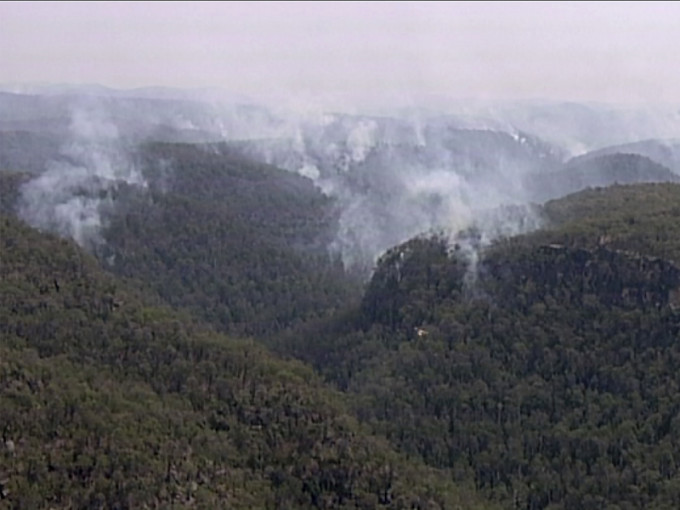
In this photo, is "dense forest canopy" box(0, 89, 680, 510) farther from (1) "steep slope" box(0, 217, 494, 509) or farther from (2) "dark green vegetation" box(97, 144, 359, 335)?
(2) "dark green vegetation" box(97, 144, 359, 335)

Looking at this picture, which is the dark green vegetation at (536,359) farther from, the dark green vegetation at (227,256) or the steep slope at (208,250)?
the steep slope at (208,250)

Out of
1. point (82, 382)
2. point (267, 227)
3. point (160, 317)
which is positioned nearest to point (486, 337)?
point (160, 317)

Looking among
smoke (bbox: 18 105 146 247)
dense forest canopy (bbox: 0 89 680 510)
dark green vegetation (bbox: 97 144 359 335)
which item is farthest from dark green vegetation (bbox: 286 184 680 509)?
smoke (bbox: 18 105 146 247)

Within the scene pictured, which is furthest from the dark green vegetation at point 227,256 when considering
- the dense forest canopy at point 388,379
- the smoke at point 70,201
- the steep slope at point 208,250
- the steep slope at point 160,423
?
A: the steep slope at point 160,423

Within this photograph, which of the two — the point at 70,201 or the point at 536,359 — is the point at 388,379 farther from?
the point at 70,201

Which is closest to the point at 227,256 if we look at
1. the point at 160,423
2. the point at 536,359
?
the point at 536,359
